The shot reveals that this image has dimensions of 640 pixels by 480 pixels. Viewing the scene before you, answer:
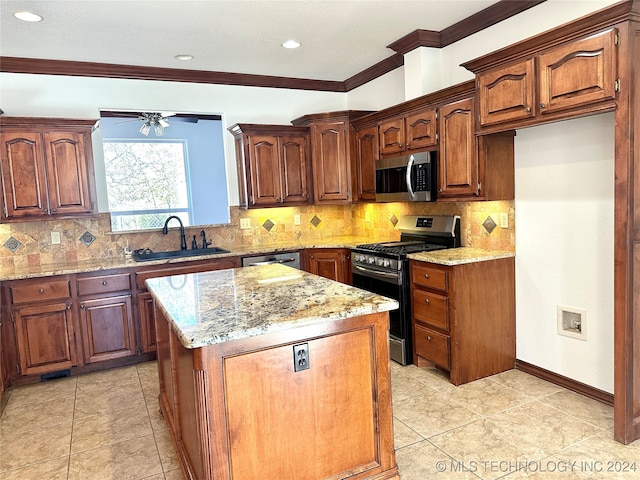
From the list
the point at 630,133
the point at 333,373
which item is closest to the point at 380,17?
the point at 630,133

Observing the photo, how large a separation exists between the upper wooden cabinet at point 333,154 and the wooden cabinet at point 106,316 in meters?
2.16

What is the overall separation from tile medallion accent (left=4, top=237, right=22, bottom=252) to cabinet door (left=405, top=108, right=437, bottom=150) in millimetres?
3585

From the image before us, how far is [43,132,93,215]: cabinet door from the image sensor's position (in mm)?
3852

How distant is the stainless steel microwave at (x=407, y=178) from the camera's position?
379 cm

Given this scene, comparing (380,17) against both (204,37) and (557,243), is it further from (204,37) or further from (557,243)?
(557,243)

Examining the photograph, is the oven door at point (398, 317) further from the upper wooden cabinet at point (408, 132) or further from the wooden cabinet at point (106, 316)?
the wooden cabinet at point (106, 316)

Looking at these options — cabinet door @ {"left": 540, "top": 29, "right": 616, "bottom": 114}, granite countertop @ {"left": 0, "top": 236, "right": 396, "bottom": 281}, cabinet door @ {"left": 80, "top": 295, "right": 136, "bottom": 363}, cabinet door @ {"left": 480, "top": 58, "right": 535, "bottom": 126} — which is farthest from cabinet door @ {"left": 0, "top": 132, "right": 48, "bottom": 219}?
cabinet door @ {"left": 540, "top": 29, "right": 616, "bottom": 114}

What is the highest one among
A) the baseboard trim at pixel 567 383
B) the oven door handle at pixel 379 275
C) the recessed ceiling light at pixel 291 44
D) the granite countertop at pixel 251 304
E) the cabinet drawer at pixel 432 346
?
the recessed ceiling light at pixel 291 44

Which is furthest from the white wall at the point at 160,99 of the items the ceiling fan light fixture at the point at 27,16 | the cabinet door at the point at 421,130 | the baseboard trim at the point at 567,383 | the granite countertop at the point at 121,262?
the baseboard trim at the point at 567,383

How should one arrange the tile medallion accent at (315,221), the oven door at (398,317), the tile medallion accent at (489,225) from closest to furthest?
the tile medallion accent at (489,225) → the oven door at (398,317) → the tile medallion accent at (315,221)

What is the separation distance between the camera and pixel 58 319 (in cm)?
376

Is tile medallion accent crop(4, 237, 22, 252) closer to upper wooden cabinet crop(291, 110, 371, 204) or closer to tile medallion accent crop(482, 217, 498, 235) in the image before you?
upper wooden cabinet crop(291, 110, 371, 204)

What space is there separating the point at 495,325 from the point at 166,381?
2.37m

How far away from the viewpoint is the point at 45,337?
373cm
